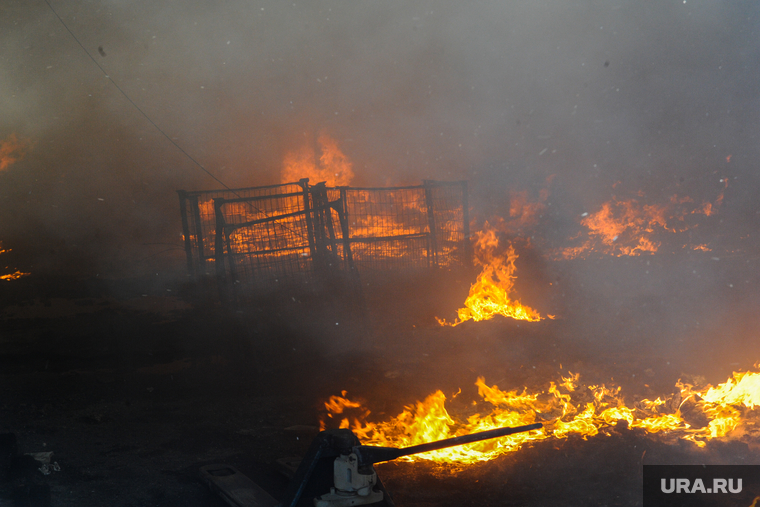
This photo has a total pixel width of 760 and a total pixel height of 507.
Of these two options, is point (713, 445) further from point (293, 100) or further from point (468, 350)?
point (293, 100)

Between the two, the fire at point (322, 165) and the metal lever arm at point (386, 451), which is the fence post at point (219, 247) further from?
the fire at point (322, 165)

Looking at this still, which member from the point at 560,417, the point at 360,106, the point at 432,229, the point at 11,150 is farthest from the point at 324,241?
the point at 11,150

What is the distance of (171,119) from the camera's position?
1188 centimetres

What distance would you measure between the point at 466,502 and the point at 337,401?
1800 mm

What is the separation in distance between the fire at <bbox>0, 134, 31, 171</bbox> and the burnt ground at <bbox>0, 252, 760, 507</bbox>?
17.2 ft

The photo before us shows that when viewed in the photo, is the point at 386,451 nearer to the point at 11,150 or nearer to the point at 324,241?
the point at 324,241

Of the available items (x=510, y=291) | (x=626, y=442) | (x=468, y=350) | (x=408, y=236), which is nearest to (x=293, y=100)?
(x=408, y=236)


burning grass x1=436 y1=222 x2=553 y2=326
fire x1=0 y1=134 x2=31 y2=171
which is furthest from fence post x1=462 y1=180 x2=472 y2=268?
fire x1=0 y1=134 x2=31 y2=171

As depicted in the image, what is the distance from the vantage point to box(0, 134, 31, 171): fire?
458 inches

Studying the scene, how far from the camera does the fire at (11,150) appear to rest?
1162 centimetres

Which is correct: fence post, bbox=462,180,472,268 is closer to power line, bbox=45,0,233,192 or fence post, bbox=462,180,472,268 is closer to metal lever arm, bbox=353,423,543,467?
metal lever arm, bbox=353,423,543,467

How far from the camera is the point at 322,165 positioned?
12000mm

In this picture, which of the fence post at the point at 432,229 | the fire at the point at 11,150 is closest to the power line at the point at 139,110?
the fire at the point at 11,150

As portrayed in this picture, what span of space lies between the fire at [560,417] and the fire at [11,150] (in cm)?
1161
